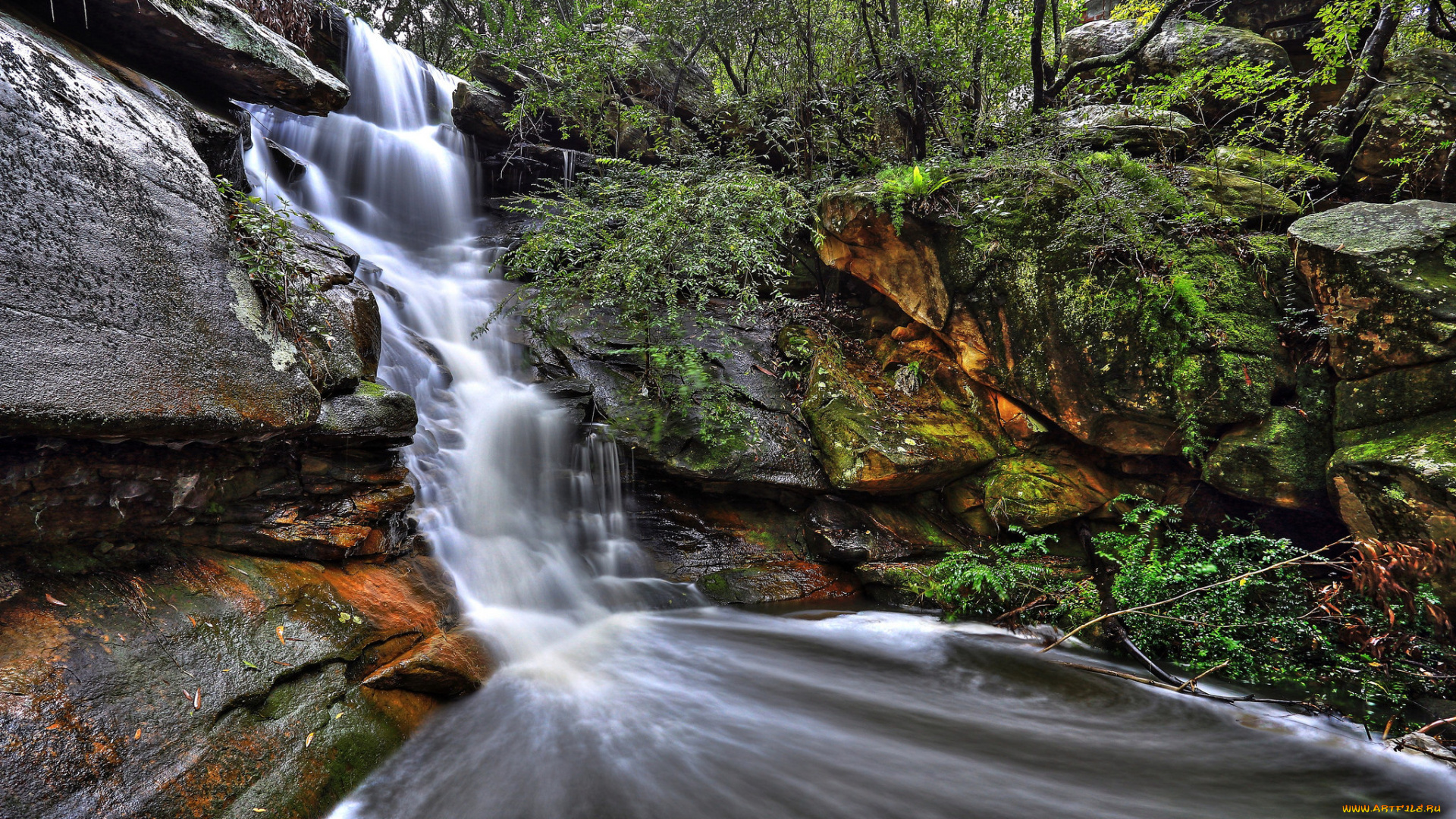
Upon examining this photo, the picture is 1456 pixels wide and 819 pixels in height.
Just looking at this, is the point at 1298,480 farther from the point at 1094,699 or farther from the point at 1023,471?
the point at 1094,699

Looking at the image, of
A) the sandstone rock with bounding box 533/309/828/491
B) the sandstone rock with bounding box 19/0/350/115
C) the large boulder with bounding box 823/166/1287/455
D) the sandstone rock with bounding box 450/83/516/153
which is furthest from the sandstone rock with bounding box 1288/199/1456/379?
the sandstone rock with bounding box 450/83/516/153

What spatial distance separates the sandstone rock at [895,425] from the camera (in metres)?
6.18

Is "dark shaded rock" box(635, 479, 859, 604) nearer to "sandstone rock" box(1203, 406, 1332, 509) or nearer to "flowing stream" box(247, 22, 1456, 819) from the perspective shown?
"flowing stream" box(247, 22, 1456, 819)

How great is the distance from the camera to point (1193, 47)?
23.8 ft

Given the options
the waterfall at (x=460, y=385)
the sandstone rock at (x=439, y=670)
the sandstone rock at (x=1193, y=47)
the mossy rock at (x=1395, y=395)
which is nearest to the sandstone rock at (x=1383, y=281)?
the mossy rock at (x=1395, y=395)

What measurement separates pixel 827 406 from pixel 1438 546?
4.64 meters

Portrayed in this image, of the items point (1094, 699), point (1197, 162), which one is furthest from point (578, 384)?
point (1197, 162)

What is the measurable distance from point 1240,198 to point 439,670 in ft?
26.7

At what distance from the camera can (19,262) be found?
2.92m

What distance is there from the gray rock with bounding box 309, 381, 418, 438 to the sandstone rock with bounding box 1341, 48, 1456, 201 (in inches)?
344

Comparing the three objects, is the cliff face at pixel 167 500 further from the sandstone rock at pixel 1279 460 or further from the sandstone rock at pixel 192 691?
the sandstone rock at pixel 1279 460

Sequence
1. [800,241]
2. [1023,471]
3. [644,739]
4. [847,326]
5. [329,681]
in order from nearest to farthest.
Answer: [329,681]
[644,739]
[1023,471]
[847,326]
[800,241]

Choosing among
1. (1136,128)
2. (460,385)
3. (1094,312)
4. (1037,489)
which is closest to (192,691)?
(460,385)

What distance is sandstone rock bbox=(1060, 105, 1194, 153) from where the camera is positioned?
21.7 ft
